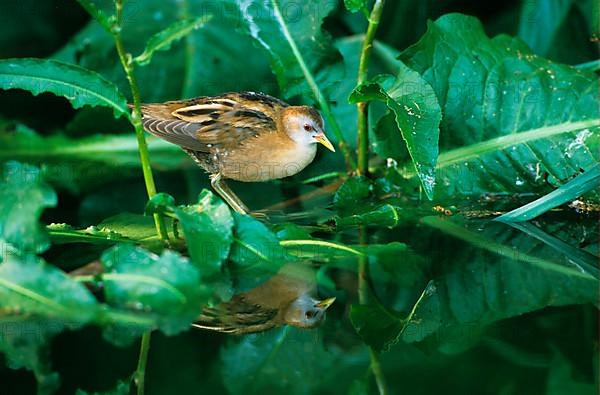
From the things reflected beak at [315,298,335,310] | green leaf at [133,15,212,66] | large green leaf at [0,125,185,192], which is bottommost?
reflected beak at [315,298,335,310]

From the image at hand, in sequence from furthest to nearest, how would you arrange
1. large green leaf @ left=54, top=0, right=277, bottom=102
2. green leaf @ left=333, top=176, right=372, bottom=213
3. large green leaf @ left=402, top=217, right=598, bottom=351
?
large green leaf @ left=54, top=0, right=277, bottom=102, green leaf @ left=333, top=176, right=372, bottom=213, large green leaf @ left=402, top=217, right=598, bottom=351

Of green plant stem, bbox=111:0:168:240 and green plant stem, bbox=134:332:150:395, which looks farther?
green plant stem, bbox=111:0:168:240

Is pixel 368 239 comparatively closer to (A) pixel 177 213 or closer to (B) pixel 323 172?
(A) pixel 177 213

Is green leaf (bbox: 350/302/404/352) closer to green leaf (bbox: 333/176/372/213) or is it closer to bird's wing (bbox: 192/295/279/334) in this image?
bird's wing (bbox: 192/295/279/334)

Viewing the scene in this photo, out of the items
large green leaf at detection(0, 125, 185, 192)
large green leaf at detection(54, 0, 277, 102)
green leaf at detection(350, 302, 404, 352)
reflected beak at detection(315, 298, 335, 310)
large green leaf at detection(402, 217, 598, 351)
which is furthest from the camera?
large green leaf at detection(54, 0, 277, 102)

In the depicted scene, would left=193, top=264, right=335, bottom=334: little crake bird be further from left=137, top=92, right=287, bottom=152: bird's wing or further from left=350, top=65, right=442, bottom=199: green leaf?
left=137, top=92, right=287, bottom=152: bird's wing

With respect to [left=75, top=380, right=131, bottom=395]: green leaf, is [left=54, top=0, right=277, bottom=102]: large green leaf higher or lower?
A: higher

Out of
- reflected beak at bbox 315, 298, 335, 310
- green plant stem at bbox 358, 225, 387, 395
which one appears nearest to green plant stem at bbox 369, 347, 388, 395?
green plant stem at bbox 358, 225, 387, 395

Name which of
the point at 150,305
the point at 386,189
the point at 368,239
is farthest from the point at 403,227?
the point at 150,305
